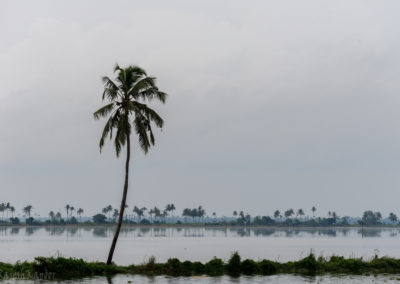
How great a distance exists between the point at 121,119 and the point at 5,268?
12.7 m

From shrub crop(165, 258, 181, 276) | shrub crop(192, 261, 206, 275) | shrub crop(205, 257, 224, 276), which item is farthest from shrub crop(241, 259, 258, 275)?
shrub crop(165, 258, 181, 276)

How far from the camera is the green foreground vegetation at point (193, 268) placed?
1366 inches

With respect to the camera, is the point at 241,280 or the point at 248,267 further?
the point at 248,267

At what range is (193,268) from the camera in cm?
3762

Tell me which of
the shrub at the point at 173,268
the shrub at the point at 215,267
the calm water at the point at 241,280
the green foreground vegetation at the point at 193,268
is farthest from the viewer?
the shrub at the point at 215,267

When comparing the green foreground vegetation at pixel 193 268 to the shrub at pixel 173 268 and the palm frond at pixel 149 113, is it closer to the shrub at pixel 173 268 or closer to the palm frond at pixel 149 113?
the shrub at pixel 173 268

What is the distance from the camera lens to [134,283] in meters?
31.8

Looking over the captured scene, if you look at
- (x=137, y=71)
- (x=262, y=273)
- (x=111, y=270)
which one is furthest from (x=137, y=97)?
(x=262, y=273)

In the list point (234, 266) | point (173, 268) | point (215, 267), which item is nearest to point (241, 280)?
point (234, 266)

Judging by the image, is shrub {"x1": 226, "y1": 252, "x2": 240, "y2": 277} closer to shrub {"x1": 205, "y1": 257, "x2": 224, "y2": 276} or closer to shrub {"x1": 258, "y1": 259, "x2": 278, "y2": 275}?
shrub {"x1": 205, "y1": 257, "x2": 224, "y2": 276}

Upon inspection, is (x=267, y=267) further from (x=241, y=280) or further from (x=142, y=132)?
(x=142, y=132)

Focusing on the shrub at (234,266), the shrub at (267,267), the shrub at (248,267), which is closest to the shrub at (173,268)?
the shrub at (234,266)

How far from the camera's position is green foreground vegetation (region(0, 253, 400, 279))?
34.7m

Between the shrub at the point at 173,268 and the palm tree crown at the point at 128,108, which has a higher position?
the palm tree crown at the point at 128,108
